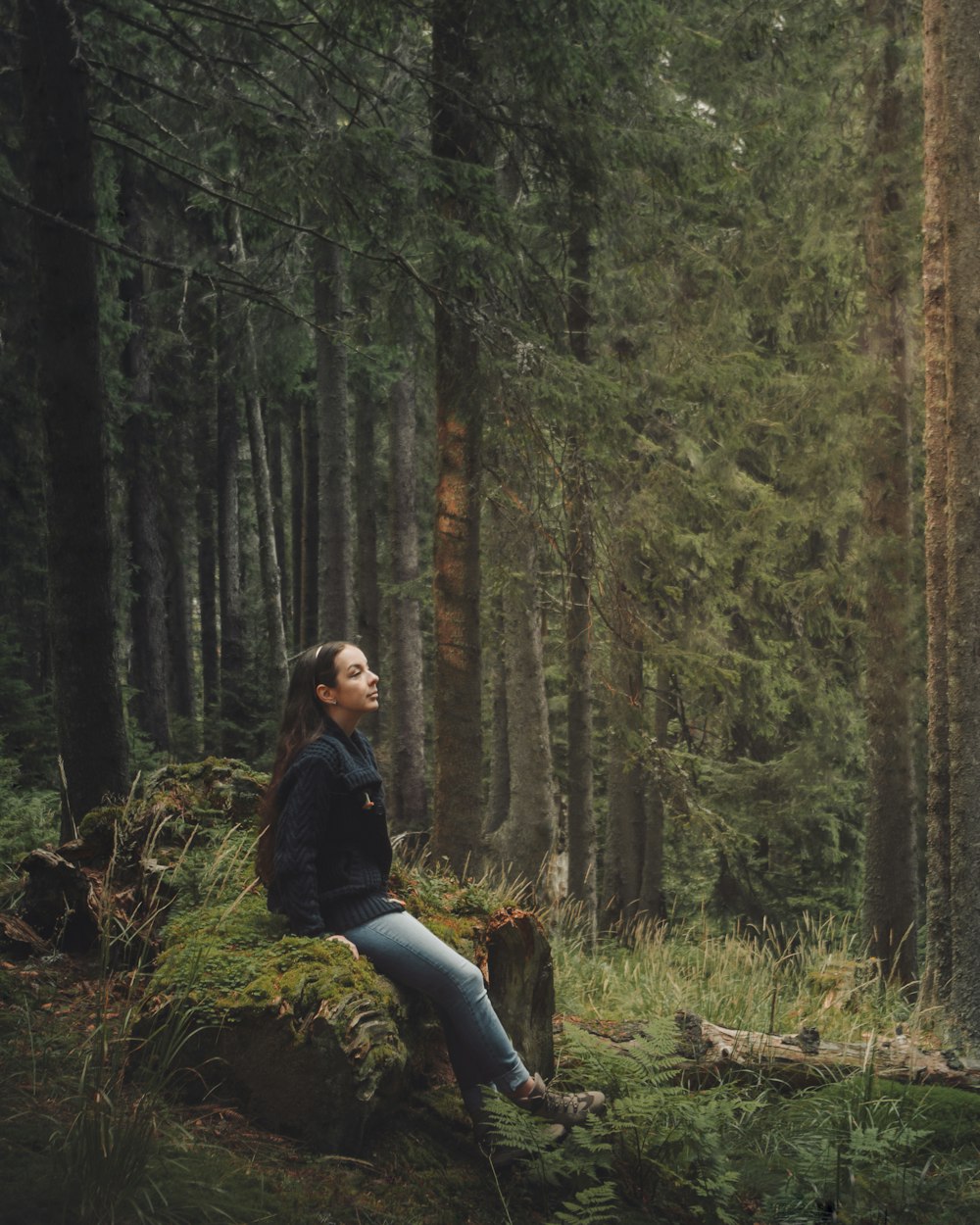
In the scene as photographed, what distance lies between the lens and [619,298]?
14.6 m

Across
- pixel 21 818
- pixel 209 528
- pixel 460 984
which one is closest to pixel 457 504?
pixel 21 818

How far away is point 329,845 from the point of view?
171 inches

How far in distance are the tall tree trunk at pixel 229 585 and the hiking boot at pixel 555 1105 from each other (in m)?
Result: 15.8

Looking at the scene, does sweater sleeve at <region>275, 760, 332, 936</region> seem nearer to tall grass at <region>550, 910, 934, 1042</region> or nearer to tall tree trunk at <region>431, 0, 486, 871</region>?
tall grass at <region>550, 910, 934, 1042</region>

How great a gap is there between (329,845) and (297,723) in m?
0.54

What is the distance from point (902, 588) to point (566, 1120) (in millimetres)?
8544

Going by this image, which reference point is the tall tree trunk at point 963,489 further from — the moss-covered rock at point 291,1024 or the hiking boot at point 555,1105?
the moss-covered rock at point 291,1024

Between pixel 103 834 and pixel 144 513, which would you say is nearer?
pixel 103 834

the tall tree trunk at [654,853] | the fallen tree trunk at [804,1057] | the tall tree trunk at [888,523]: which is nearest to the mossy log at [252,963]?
the fallen tree trunk at [804,1057]

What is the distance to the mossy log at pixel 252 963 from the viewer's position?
384 centimetres

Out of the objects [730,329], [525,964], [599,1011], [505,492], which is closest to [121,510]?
[730,329]

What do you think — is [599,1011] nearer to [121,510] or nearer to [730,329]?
[730,329]

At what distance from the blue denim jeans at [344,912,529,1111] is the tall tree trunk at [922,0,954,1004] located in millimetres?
5603

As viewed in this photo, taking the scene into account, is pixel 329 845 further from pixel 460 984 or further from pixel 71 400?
pixel 71 400
